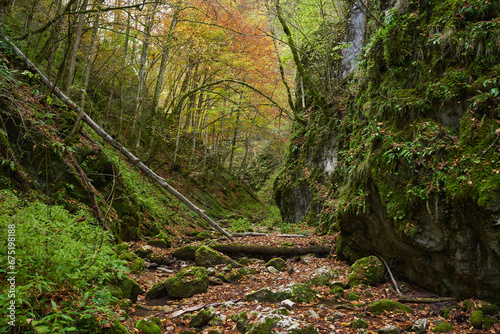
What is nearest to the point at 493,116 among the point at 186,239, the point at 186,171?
the point at 186,239

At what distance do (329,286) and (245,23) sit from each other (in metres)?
14.5

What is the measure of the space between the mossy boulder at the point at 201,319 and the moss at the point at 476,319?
3.60 m

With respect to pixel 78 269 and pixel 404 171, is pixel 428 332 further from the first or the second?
pixel 78 269

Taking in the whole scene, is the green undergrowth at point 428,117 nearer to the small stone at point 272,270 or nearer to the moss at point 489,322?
the moss at point 489,322

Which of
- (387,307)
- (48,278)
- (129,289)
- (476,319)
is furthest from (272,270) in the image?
(48,278)

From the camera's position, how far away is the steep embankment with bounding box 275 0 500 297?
4109 millimetres

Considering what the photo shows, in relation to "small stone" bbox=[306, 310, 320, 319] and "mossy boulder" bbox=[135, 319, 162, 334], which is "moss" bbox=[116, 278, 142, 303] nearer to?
"mossy boulder" bbox=[135, 319, 162, 334]

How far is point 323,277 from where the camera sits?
6.11 metres

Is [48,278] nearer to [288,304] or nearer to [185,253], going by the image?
[288,304]

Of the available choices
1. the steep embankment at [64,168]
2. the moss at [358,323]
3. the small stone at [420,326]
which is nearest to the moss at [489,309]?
the small stone at [420,326]

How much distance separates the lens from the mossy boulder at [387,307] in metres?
4.43

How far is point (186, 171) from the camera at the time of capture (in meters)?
18.5

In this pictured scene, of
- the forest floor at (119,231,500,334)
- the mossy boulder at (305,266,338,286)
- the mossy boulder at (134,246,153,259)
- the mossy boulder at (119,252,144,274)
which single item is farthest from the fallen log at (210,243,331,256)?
the mossy boulder at (119,252,144,274)

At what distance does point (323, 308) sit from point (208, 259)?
3.67m
